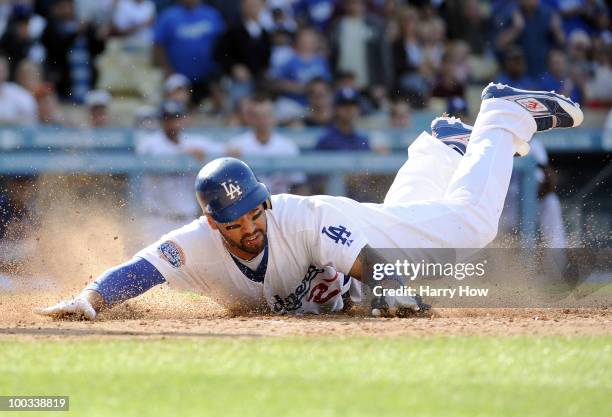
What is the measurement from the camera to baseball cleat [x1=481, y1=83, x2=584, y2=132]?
8383 millimetres

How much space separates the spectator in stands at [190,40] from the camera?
14.3 m

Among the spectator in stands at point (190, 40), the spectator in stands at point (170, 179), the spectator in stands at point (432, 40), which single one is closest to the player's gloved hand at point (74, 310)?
the spectator in stands at point (170, 179)

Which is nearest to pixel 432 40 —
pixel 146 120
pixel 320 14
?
pixel 320 14

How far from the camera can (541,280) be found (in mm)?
8477

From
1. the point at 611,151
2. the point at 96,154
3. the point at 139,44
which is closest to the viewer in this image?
the point at 96,154

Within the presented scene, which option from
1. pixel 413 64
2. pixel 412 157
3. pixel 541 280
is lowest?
pixel 541 280

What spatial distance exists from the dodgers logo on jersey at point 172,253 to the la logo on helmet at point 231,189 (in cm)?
66

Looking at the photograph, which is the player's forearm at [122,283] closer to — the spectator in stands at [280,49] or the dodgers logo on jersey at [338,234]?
the dodgers logo on jersey at [338,234]

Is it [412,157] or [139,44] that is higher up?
[139,44]

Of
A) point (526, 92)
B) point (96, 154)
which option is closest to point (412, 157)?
point (526, 92)

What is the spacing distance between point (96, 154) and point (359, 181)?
9.53 feet

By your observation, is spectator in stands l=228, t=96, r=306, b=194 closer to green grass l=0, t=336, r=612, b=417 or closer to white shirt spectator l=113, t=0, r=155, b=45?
white shirt spectator l=113, t=0, r=155, b=45

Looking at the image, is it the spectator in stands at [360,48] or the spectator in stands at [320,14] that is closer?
the spectator in stands at [360,48]

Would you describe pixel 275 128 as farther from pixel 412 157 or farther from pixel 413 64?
pixel 412 157
